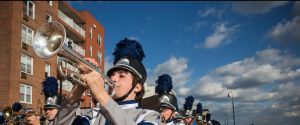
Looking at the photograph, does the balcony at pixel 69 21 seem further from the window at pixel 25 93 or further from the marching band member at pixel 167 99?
the marching band member at pixel 167 99

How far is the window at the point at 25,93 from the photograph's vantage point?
24.1 m

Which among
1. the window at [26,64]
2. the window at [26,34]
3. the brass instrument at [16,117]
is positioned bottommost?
the brass instrument at [16,117]

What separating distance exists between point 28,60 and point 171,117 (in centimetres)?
1966

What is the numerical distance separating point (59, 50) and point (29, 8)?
2480cm

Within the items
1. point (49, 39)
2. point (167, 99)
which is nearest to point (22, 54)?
point (167, 99)

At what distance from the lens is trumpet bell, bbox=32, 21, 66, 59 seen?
3326mm

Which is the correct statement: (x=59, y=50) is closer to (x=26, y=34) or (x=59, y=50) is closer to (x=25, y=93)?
(x=25, y=93)

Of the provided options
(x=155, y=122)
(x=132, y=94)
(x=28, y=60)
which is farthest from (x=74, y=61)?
(x=28, y=60)

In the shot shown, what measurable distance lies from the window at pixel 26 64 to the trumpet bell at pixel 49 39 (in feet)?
72.1

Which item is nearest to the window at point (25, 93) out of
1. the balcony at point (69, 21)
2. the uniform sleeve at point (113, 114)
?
the balcony at point (69, 21)

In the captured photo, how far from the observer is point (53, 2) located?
3038cm

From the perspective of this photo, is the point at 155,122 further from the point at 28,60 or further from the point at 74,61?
the point at 28,60

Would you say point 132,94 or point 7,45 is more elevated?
point 7,45

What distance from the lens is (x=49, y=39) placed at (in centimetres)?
348
